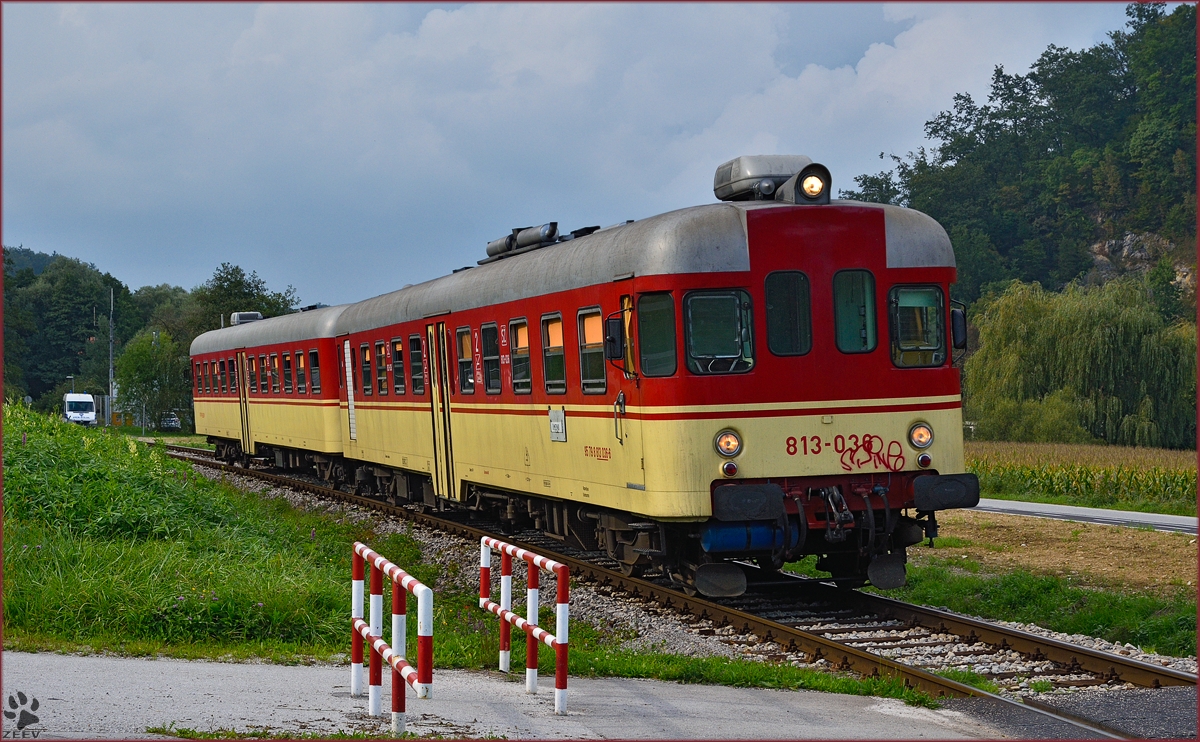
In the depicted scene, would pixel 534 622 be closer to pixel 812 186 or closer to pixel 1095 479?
pixel 812 186

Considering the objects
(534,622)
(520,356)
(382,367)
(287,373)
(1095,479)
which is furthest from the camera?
(287,373)

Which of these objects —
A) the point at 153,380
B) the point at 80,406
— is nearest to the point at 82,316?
the point at 80,406

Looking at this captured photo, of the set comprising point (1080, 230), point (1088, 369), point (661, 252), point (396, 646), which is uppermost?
point (1080, 230)

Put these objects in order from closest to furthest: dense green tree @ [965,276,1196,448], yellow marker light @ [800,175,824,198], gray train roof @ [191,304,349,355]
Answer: yellow marker light @ [800,175,824,198]
gray train roof @ [191,304,349,355]
dense green tree @ [965,276,1196,448]

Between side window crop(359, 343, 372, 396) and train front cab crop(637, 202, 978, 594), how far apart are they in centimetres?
1223

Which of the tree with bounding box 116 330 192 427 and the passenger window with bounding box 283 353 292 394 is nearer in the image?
the passenger window with bounding box 283 353 292 394

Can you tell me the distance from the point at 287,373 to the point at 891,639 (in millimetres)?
20607

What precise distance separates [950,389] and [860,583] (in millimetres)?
2067

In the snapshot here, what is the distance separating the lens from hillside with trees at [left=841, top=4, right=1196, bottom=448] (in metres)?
45.1

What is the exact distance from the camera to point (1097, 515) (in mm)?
22578

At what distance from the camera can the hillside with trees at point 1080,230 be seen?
148 ft

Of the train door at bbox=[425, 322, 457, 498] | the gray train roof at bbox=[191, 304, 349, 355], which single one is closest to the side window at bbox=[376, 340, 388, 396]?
the train door at bbox=[425, 322, 457, 498]

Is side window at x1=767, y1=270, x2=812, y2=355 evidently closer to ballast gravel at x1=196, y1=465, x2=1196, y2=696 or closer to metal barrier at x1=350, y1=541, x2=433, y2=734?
ballast gravel at x1=196, y1=465, x2=1196, y2=696

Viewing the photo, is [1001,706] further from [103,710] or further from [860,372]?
[103,710]
